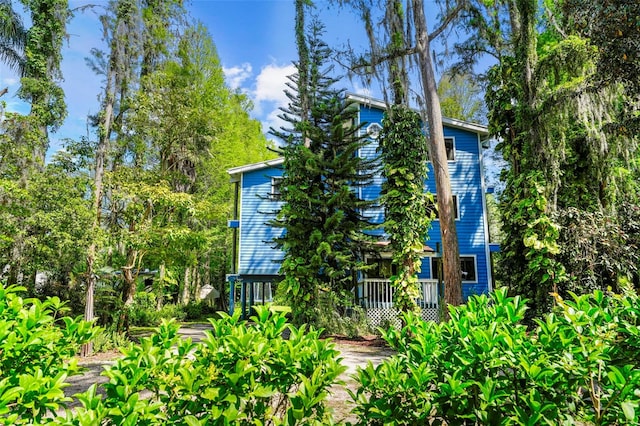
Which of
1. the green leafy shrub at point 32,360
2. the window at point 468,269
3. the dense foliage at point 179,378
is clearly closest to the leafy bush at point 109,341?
the green leafy shrub at point 32,360

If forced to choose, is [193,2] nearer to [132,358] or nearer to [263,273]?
[263,273]

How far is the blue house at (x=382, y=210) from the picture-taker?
45.8ft

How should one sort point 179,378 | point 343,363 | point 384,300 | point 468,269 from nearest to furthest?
point 179,378 < point 343,363 < point 384,300 < point 468,269

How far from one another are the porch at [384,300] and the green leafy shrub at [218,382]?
32.7ft

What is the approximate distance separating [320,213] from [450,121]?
7.07 metres

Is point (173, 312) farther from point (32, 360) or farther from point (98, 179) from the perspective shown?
point (32, 360)

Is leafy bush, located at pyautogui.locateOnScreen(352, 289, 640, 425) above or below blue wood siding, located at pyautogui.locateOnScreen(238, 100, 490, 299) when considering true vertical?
below

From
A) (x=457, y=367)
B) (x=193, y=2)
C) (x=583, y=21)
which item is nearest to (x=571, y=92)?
(x=583, y=21)

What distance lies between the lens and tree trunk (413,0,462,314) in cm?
880

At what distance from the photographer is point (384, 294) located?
11.7 metres

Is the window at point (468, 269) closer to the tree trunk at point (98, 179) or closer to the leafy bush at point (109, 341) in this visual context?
the leafy bush at point (109, 341)

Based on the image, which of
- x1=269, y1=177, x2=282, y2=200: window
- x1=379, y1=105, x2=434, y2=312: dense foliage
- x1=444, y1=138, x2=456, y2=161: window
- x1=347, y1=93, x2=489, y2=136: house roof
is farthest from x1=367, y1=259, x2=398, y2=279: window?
x1=347, y1=93, x2=489, y2=136: house roof

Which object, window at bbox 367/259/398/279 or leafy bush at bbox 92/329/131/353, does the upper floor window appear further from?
leafy bush at bbox 92/329/131/353

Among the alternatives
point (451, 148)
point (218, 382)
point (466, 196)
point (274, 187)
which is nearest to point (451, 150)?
point (451, 148)
